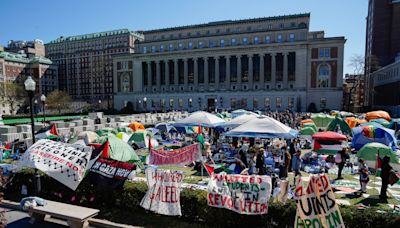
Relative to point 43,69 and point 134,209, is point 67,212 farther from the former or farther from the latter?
point 43,69

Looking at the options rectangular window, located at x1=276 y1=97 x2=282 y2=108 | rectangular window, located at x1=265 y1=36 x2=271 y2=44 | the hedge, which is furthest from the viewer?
rectangular window, located at x1=265 y1=36 x2=271 y2=44

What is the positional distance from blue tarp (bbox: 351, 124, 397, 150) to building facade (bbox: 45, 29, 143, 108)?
125122 mm

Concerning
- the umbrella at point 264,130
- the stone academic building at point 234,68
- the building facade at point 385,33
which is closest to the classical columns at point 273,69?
the stone academic building at point 234,68

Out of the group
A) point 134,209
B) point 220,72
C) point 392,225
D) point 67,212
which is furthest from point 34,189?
point 220,72

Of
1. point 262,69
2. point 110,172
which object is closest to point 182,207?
point 110,172

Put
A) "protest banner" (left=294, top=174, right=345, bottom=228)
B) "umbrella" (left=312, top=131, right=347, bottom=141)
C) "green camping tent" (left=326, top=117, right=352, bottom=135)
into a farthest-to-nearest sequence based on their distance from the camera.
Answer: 1. "green camping tent" (left=326, top=117, right=352, bottom=135)
2. "umbrella" (left=312, top=131, right=347, bottom=141)
3. "protest banner" (left=294, top=174, right=345, bottom=228)

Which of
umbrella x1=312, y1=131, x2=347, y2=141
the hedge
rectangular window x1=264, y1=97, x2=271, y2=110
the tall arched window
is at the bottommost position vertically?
the hedge

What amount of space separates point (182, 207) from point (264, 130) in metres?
8.29

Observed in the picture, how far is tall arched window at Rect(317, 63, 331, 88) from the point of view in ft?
245

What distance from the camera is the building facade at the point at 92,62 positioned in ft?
447

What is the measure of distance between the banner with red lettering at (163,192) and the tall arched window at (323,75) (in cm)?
7459

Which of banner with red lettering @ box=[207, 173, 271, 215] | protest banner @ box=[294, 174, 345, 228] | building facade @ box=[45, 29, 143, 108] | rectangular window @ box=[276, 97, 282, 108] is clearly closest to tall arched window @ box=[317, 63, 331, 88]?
rectangular window @ box=[276, 97, 282, 108]

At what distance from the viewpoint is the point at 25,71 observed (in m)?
116

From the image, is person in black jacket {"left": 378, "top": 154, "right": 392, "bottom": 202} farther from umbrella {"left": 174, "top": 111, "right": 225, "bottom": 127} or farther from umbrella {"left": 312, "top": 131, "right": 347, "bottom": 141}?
umbrella {"left": 174, "top": 111, "right": 225, "bottom": 127}
